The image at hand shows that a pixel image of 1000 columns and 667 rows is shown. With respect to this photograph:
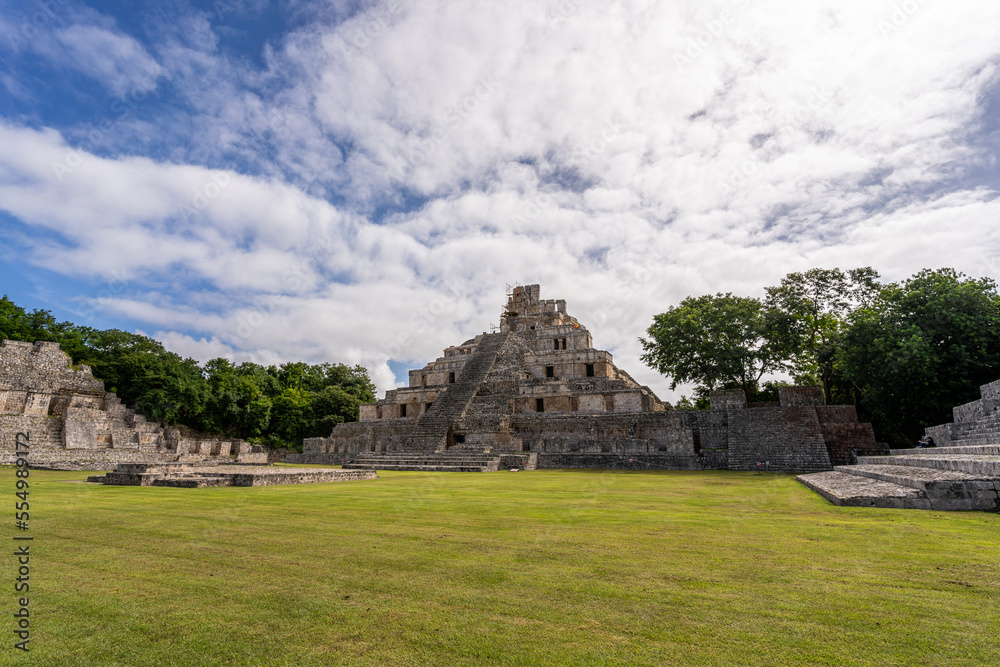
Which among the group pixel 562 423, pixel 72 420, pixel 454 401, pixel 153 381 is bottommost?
pixel 562 423

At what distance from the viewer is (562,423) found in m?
27.5

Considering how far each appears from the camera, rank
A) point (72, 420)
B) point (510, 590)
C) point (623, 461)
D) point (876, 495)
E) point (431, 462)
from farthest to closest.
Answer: point (72, 420)
point (623, 461)
point (431, 462)
point (876, 495)
point (510, 590)

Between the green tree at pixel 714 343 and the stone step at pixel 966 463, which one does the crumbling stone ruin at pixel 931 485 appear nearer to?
the stone step at pixel 966 463

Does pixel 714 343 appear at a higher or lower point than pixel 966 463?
higher

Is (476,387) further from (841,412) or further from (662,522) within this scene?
(662,522)

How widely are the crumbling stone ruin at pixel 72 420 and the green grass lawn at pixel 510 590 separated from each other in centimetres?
2587

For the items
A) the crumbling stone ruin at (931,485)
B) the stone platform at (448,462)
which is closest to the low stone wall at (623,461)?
the stone platform at (448,462)

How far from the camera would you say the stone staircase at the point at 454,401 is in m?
28.7

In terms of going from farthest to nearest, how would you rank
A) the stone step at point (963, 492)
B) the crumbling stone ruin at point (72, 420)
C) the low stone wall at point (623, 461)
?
the crumbling stone ruin at point (72, 420)
the low stone wall at point (623, 461)
the stone step at point (963, 492)

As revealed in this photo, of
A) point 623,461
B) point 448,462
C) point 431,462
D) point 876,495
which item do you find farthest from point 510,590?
point 623,461

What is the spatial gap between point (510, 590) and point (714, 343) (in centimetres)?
3126

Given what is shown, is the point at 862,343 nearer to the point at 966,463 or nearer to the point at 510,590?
the point at 966,463

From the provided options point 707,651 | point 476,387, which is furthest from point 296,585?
point 476,387

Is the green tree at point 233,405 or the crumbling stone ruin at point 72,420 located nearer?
the crumbling stone ruin at point 72,420
